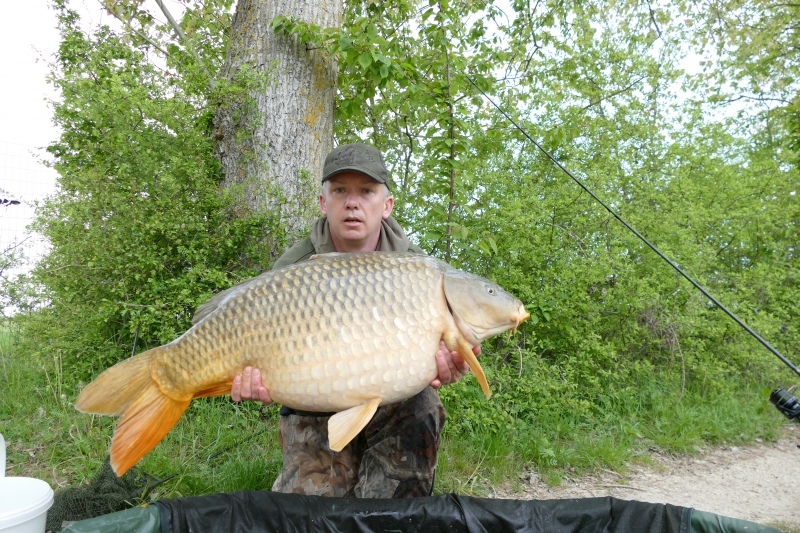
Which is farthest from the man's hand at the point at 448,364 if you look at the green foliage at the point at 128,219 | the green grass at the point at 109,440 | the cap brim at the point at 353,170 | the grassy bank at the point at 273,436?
the green foliage at the point at 128,219

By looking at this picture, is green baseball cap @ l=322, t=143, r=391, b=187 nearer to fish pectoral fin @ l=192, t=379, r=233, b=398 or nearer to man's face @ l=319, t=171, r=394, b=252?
man's face @ l=319, t=171, r=394, b=252

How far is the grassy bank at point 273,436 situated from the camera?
1947mm

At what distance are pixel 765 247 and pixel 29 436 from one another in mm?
4787

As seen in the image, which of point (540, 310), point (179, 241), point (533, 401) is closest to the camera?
point (179, 241)

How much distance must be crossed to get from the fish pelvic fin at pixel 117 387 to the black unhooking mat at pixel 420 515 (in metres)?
0.34

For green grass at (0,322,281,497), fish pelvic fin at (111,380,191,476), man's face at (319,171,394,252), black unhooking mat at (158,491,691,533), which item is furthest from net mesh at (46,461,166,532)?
man's face at (319,171,394,252)

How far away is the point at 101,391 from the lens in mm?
1221

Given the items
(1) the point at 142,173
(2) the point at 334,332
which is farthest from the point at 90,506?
(1) the point at 142,173

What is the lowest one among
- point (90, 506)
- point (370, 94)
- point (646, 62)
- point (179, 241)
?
point (90, 506)

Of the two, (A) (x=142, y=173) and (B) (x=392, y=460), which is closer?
(B) (x=392, y=460)

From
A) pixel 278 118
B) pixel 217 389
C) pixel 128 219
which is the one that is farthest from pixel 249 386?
pixel 278 118

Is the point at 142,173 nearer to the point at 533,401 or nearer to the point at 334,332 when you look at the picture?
the point at 334,332

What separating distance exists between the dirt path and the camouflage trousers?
60cm

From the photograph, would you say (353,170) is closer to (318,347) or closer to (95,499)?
(318,347)
